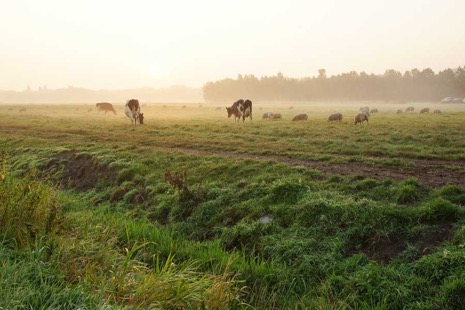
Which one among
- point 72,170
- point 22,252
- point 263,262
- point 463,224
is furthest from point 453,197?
point 72,170

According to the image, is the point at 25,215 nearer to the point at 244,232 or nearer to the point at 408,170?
the point at 244,232

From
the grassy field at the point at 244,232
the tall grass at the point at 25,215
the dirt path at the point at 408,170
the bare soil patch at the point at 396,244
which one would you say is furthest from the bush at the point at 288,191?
the tall grass at the point at 25,215

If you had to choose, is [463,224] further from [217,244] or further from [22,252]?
[22,252]

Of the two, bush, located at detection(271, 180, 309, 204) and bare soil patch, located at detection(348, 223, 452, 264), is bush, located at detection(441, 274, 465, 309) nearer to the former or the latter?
bare soil patch, located at detection(348, 223, 452, 264)

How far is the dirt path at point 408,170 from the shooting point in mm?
10212

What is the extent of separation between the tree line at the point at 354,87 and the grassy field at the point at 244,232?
10941cm

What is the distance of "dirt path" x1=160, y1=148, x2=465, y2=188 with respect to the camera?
1021cm

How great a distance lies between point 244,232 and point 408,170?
20.3ft

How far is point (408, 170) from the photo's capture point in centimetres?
1149

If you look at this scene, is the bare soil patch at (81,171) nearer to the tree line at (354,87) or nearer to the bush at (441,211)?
the bush at (441,211)

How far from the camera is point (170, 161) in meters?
14.6

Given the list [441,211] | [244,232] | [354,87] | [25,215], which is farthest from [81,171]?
[354,87]

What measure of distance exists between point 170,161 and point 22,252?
910cm

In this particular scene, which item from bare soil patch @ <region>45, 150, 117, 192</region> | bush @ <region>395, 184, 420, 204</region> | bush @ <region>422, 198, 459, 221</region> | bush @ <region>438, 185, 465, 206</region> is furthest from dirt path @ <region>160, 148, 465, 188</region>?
bare soil patch @ <region>45, 150, 117, 192</region>
